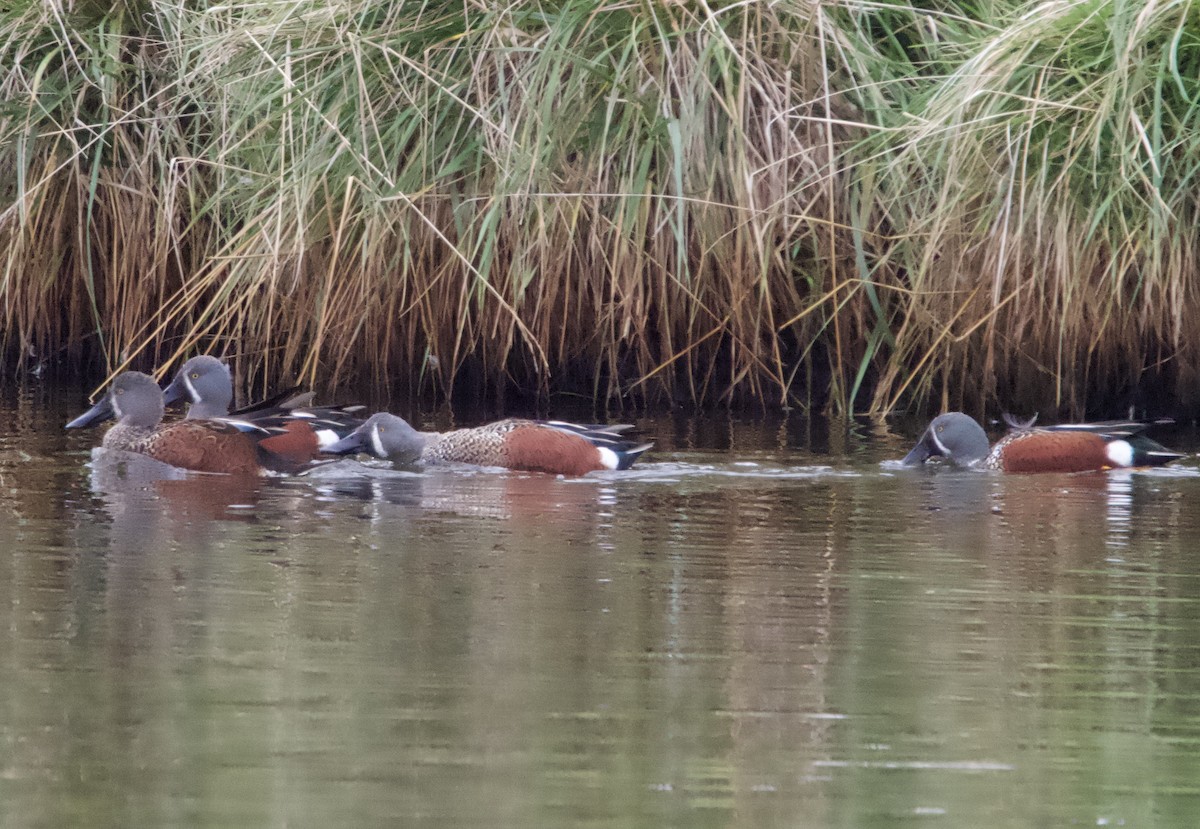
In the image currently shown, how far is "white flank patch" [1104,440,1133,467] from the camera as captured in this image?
6.99 metres

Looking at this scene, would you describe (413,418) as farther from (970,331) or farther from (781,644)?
(781,644)

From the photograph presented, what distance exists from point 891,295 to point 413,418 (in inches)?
79.7

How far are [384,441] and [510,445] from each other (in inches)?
18.2

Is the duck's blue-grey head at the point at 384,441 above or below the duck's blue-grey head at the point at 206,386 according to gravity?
below

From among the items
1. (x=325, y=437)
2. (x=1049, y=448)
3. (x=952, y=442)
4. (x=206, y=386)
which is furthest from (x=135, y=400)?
(x=1049, y=448)

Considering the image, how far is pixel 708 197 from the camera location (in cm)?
794

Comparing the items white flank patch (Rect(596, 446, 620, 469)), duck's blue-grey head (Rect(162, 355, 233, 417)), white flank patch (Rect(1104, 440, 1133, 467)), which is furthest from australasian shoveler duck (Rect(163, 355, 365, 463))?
white flank patch (Rect(1104, 440, 1133, 467))

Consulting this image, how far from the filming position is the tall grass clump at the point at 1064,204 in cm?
739

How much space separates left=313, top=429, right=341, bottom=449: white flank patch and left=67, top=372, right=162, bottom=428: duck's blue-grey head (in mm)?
736

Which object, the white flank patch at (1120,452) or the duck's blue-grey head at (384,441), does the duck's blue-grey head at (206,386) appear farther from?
the white flank patch at (1120,452)

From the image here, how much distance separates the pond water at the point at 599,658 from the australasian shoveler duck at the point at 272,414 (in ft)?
2.65

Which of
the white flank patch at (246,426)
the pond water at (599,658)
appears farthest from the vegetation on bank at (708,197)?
the pond water at (599,658)

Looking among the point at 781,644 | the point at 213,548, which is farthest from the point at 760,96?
the point at 781,644

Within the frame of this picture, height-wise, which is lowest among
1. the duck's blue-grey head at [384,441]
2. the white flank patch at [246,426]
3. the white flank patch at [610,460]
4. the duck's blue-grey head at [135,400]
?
the white flank patch at [610,460]
